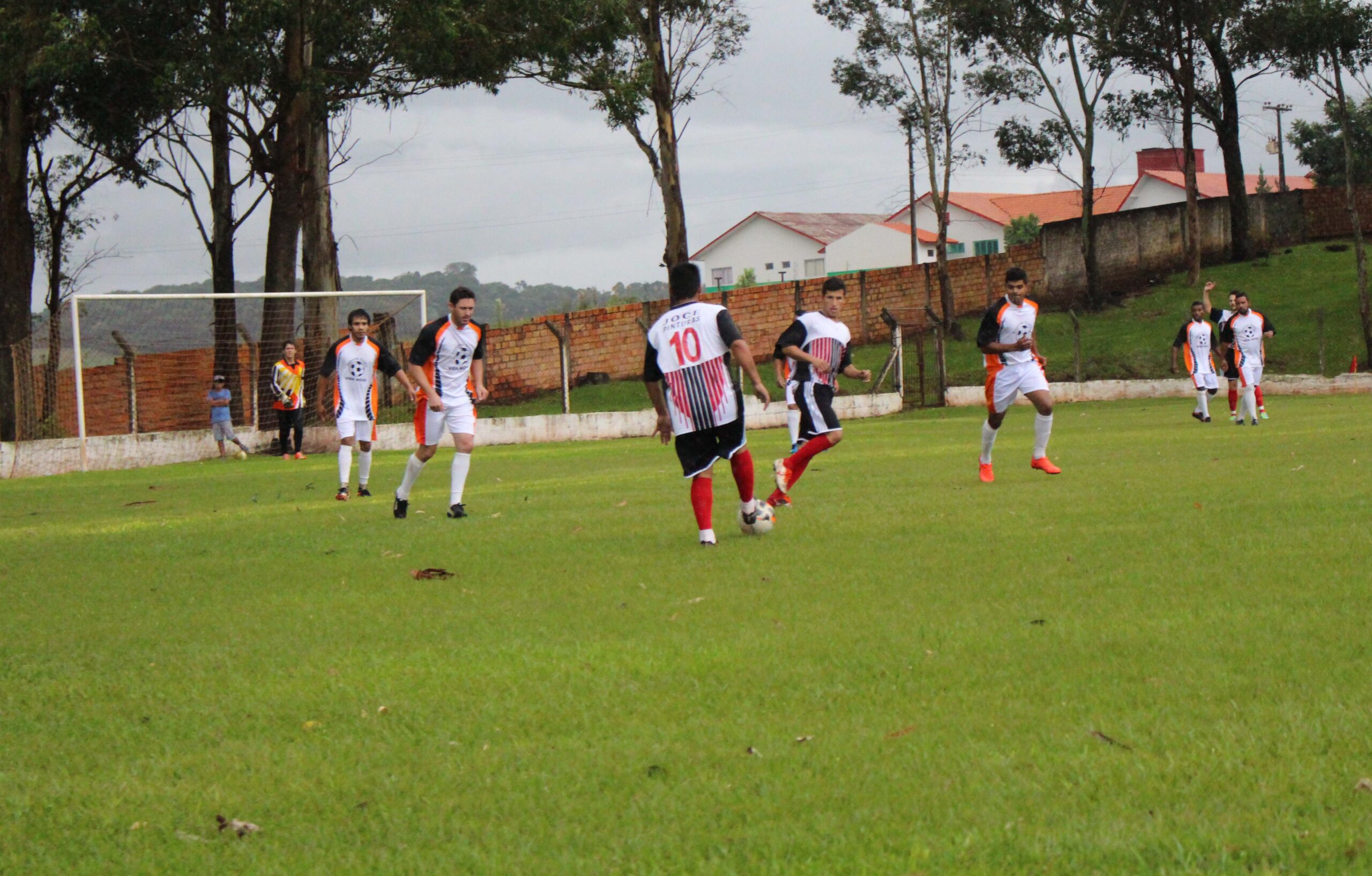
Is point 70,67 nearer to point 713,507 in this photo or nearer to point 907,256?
point 713,507

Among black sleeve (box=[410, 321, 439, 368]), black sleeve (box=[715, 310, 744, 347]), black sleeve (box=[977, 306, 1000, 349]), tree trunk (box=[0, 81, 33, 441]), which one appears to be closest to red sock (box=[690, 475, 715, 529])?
black sleeve (box=[715, 310, 744, 347])

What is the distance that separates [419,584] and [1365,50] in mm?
40749

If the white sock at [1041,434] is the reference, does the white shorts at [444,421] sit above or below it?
above

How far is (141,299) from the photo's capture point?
2602 centimetres

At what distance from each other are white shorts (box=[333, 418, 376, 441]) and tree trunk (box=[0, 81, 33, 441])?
60.4 ft

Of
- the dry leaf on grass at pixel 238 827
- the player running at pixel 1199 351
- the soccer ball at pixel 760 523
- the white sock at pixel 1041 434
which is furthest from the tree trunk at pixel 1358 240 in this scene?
the dry leaf on grass at pixel 238 827

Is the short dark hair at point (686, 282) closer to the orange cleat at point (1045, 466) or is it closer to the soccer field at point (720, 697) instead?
the soccer field at point (720, 697)

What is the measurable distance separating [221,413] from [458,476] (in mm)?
15288

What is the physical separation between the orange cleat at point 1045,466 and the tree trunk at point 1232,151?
38.5 metres

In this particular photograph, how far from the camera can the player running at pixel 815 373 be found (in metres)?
11.8

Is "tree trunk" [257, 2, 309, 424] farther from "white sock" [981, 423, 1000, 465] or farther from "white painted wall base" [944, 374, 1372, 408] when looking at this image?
"white sock" [981, 423, 1000, 465]

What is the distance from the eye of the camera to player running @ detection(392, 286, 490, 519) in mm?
12391

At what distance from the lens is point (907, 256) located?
79062mm

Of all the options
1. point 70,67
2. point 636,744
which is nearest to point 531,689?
point 636,744
